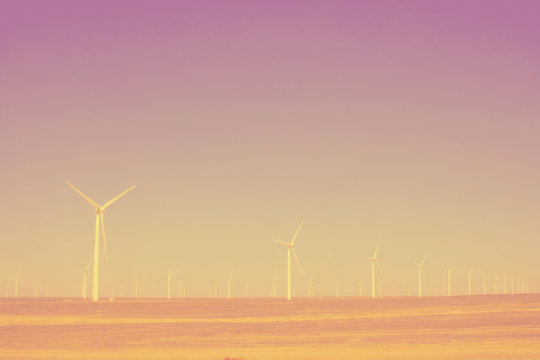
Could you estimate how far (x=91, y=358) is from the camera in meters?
30.2

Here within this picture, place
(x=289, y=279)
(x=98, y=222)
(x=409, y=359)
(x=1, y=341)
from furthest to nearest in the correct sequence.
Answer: (x=289, y=279) < (x=98, y=222) < (x=1, y=341) < (x=409, y=359)

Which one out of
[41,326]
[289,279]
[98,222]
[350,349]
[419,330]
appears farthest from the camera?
[289,279]

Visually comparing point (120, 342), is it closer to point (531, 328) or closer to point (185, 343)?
point (185, 343)

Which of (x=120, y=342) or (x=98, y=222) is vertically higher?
(x=98, y=222)

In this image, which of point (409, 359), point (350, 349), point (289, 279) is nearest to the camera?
point (409, 359)

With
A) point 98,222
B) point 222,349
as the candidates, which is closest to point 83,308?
point 98,222

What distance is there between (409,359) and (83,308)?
182 feet

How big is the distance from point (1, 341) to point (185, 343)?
466 inches

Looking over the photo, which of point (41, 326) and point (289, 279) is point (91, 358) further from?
A: point (289, 279)

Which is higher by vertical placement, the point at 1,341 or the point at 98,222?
the point at 98,222

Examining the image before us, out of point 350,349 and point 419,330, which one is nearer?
point 350,349

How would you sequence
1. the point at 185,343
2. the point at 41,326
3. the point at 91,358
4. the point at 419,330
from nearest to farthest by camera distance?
the point at 91,358, the point at 185,343, the point at 419,330, the point at 41,326

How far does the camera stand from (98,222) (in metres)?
84.8

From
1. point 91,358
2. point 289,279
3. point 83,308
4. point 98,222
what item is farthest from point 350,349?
point 289,279
